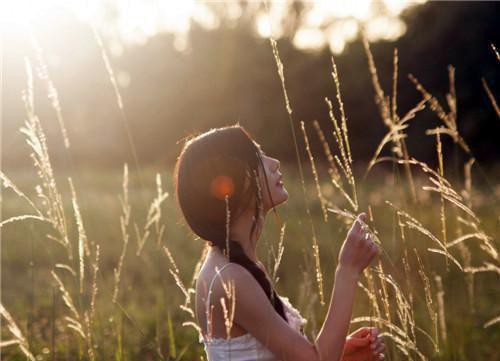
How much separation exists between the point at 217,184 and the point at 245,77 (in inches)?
914

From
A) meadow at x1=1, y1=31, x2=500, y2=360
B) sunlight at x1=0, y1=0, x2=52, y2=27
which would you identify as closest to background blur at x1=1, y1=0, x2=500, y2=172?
meadow at x1=1, y1=31, x2=500, y2=360

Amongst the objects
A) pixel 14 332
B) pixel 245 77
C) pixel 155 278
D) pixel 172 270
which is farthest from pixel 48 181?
pixel 245 77

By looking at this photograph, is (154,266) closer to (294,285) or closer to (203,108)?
(294,285)

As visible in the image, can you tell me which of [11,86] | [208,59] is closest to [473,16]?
[208,59]

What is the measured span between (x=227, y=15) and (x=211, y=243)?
25537 mm

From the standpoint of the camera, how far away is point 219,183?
220 centimetres

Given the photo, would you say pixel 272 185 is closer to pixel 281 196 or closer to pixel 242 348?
pixel 281 196

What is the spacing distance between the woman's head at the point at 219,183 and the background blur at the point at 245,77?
1692 centimetres

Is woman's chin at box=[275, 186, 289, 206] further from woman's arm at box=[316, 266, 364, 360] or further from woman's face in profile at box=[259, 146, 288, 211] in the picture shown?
woman's arm at box=[316, 266, 364, 360]

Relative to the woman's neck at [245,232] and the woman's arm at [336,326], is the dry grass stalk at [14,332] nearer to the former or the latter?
the woman's neck at [245,232]

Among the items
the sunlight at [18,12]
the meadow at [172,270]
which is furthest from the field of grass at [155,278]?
the sunlight at [18,12]

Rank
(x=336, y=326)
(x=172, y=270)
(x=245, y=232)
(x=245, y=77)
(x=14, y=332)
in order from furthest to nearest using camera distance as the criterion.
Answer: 1. (x=245, y=77)
2. (x=172, y=270)
3. (x=245, y=232)
4. (x=336, y=326)
5. (x=14, y=332)

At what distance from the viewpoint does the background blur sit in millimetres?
20812

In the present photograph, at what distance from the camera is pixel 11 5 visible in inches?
103
